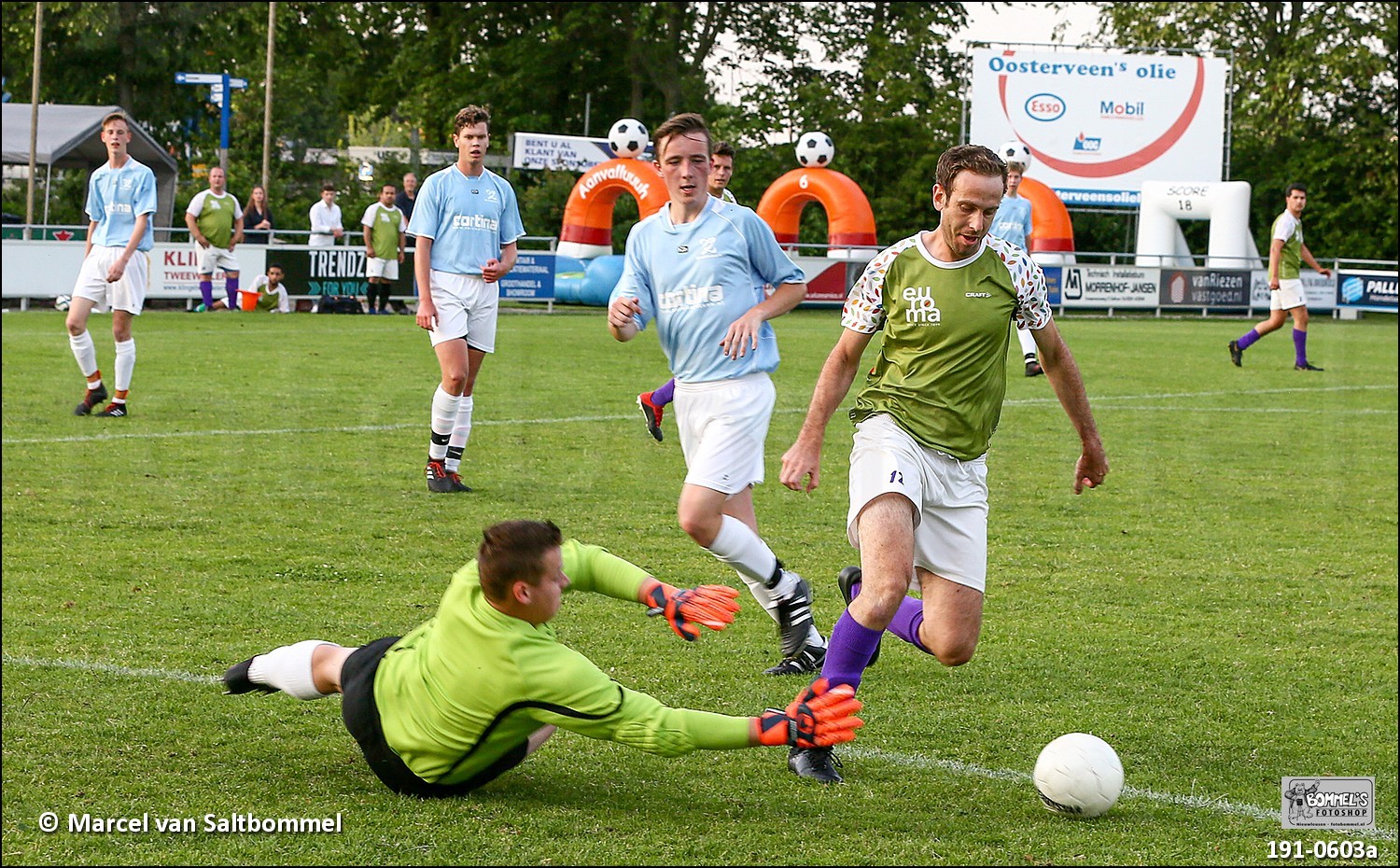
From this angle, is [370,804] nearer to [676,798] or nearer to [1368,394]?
[676,798]

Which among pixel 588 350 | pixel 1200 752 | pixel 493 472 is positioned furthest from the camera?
pixel 588 350

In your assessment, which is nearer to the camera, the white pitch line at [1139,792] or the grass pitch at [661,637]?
the grass pitch at [661,637]

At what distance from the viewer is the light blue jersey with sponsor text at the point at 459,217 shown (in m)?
8.64

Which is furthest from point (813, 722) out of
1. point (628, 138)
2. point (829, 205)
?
point (829, 205)

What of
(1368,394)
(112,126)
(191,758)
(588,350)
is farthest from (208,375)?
(1368,394)

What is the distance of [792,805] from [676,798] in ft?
1.01

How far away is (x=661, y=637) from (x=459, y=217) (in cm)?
382

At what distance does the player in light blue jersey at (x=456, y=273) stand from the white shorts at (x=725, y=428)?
10.7 feet

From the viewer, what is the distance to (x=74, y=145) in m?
26.6

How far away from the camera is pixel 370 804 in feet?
12.9

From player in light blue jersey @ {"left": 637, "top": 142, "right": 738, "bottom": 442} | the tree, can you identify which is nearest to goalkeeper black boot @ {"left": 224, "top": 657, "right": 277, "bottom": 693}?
player in light blue jersey @ {"left": 637, "top": 142, "right": 738, "bottom": 442}

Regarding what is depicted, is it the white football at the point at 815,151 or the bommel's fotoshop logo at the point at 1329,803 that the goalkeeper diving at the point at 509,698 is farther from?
the white football at the point at 815,151

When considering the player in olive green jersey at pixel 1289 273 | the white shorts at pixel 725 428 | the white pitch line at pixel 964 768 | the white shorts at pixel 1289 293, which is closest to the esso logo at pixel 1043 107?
the player in olive green jersey at pixel 1289 273

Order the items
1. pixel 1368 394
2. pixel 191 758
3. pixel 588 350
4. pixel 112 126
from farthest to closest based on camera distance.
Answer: pixel 588 350, pixel 1368 394, pixel 112 126, pixel 191 758
